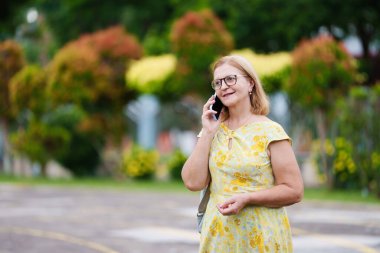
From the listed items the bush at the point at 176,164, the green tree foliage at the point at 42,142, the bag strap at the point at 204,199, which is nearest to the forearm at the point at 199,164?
the bag strap at the point at 204,199

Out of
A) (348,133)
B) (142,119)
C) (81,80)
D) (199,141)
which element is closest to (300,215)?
(348,133)

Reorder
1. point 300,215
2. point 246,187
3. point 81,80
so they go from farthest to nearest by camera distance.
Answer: point 81,80 → point 300,215 → point 246,187

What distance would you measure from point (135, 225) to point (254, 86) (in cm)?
987

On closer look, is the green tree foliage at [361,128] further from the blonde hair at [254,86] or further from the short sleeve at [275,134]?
the short sleeve at [275,134]

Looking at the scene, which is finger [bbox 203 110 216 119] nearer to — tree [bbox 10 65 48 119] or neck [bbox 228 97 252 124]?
neck [bbox 228 97 252 124]

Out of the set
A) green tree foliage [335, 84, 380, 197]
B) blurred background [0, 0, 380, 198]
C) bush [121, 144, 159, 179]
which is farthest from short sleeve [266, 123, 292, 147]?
bush [121, 144, 159, 179]

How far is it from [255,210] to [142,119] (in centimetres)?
3668

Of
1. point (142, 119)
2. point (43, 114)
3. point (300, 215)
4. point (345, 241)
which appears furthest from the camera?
point (142, 119)

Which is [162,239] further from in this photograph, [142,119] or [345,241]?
[142,119]

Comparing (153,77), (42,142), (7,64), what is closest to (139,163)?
(153,77)

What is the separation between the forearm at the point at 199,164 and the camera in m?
4.52

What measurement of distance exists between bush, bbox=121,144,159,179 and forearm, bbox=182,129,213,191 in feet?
Result: 87.8

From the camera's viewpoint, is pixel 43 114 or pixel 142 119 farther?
pixel 142 119

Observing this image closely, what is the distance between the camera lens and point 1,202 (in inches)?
792
